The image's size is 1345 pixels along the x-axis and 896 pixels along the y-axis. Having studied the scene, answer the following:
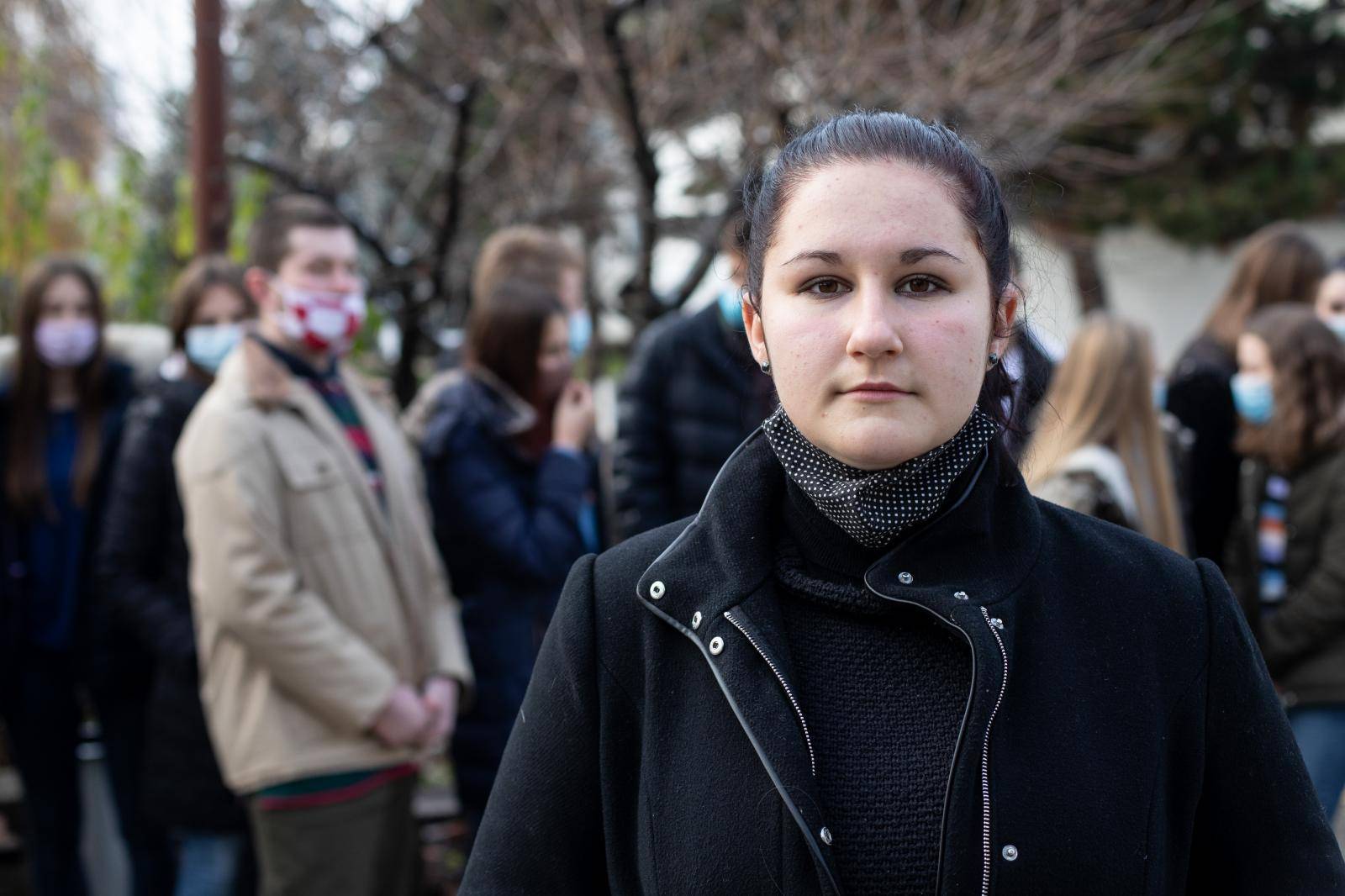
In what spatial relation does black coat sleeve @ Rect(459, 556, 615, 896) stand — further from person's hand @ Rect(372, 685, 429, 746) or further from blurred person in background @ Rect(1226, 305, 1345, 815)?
blurred person in background @ Rect(1226, 305, 1345, 815)

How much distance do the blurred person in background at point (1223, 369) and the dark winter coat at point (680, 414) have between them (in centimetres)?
159

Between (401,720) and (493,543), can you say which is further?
(493,543)

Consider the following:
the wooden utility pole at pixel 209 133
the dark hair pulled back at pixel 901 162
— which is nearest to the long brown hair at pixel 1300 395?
the dark hair pulled back at pixel 901 162

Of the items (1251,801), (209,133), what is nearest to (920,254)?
(1251,801)

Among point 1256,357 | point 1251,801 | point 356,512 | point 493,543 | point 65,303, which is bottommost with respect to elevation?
point 1251,801

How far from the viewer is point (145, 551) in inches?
160

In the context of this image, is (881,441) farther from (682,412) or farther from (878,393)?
(682,412)

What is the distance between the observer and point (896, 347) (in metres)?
1.63

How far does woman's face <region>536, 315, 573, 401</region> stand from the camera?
14.4ft

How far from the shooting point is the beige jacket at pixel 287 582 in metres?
3.58

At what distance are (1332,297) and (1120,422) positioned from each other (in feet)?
6.32

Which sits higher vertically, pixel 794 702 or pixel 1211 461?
pixel 1211 461

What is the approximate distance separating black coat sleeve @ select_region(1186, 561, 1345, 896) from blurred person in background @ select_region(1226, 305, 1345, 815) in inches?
102

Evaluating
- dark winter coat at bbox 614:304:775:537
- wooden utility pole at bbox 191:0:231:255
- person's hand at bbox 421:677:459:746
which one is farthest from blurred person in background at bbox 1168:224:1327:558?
wooden utility pole at bbox 191:0:231:255
